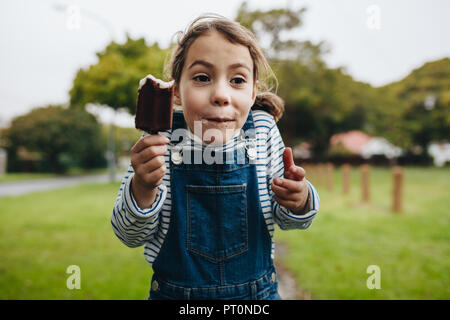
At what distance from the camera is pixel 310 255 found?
14.2ft

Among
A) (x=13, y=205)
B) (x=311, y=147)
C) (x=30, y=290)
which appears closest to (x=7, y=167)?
(x=13, y=205)

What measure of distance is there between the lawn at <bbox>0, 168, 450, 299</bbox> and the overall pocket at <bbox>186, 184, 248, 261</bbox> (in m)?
2.21

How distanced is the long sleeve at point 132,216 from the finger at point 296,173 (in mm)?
468

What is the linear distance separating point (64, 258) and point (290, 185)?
4.38 meters

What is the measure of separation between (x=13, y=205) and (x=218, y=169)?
1044 centimetres

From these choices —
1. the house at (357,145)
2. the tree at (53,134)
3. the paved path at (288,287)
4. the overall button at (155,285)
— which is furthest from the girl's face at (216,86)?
the house at (357,145)

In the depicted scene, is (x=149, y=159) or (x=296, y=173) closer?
(x=149, y=159)

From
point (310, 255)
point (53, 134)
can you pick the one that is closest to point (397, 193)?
point (310, 255)

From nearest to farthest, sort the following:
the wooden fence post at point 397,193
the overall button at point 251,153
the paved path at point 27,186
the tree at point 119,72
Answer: the overall button at point 251,153, the wooden fence post at point 397,193, the tree at point 119,72, the paved path at point 27,186

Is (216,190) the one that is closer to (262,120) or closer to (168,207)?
(168,207)

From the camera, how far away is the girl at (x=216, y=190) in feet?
3.67

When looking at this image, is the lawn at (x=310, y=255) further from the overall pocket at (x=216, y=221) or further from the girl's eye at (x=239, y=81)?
the girl's eye at (x=239, y=81)

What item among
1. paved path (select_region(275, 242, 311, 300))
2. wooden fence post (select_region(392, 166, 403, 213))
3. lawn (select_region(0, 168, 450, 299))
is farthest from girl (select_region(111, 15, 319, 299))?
wooden fence post (select_region(392, 166, 403, 213))

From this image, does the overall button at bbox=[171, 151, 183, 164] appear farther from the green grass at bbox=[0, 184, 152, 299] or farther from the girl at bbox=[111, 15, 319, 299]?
the green grass at bbox=[0, 184, 152, 299]
